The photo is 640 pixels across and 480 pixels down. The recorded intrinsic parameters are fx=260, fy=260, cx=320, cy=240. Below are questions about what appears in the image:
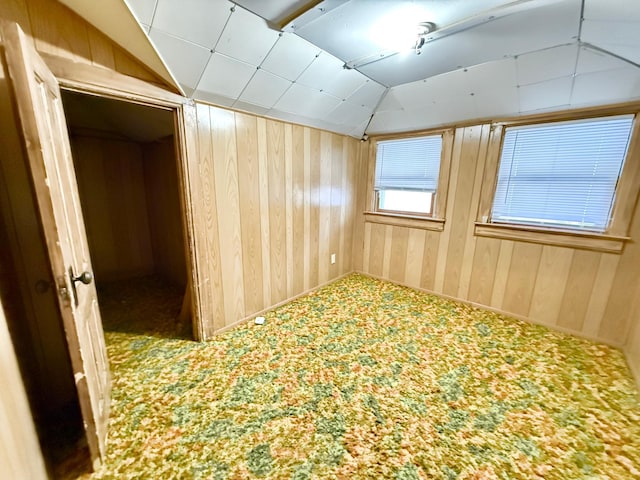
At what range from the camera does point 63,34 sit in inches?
51.1

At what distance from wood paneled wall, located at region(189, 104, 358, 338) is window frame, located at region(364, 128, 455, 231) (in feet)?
1.03

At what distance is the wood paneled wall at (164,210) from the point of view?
3002 millimetres

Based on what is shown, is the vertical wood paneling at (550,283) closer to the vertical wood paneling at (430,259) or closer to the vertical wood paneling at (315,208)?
the vertical wood paneling at (430,259)

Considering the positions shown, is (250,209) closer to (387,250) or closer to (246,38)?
(246,38)

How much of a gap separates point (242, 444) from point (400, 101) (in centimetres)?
304


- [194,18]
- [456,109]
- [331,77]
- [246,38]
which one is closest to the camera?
[194,18]

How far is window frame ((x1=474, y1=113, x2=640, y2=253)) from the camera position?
1.98 m

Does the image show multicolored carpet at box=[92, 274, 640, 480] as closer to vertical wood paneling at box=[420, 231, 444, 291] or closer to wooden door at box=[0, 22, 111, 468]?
wooden door at box=[0, 22, 111, 468]

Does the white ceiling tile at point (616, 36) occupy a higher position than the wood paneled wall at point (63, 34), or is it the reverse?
the white ceiling tile at point (616, 36)

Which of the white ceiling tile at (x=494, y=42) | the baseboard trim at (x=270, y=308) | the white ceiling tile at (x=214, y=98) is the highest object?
the white ceiling tile at (x=494, y=42)

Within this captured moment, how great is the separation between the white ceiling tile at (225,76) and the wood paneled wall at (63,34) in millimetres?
432

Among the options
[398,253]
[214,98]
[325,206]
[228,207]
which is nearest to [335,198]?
[325,206]

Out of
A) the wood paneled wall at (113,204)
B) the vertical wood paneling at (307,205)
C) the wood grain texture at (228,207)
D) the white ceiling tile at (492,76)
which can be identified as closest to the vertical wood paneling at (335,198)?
the vertical wood paneling at (307,205)

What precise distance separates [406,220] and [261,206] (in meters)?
1.78
